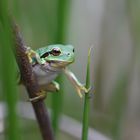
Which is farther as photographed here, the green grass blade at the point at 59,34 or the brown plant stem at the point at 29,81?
the green grass blade at the point at 59,34

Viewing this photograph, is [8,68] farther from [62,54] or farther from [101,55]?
[101,55]

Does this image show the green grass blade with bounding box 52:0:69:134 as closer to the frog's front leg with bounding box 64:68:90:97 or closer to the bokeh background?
the frog's front leg with bounding box 64:68:90:97

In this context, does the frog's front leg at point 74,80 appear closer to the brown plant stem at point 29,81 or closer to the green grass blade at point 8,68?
the brown plant stem at point 29,81

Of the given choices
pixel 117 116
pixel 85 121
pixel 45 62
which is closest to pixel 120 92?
pixel 117 116

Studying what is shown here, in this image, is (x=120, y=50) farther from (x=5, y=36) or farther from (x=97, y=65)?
(x=5, y=36)

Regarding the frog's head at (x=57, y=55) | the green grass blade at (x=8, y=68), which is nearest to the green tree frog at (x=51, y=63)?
the frog's head at (x=57, y=55)

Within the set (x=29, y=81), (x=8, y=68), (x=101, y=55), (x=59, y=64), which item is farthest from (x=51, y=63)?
(x=101, y=55)
